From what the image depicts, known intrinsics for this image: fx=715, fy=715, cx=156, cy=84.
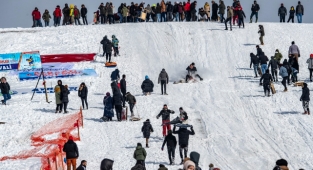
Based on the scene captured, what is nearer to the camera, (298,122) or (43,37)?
(298,122)

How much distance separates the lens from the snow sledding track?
23406mm

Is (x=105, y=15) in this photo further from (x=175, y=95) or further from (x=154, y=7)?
(x=175, y=95)

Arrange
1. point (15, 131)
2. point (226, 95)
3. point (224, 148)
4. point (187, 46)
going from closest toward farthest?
point (224, 148) → point (15, 131) → point (226, 95) → point (187, 46)

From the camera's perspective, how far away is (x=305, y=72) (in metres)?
35.5

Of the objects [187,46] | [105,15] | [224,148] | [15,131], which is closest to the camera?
[224,148]

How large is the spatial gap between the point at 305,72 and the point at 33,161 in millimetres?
17944

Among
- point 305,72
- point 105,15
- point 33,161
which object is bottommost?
point 33,161

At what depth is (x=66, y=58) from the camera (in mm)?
39000

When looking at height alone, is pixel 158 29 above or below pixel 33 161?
above

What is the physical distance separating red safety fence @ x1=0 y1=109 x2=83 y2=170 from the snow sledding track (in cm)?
38

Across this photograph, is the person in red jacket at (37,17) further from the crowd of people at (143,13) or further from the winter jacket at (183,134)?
the winter jacket at (183,134)

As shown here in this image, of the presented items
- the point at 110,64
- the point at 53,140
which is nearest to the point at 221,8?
the point at 110,64

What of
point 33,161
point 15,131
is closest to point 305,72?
point 15,131

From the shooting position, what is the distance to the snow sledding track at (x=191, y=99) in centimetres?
2341
